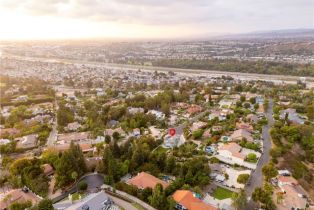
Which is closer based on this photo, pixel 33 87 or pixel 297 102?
pixel 297 102

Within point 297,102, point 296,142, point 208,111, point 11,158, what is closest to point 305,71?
point 297,102

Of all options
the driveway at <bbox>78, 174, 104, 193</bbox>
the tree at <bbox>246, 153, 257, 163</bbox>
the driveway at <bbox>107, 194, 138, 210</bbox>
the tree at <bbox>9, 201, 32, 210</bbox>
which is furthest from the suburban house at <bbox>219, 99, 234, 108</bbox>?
the tree at <bbox>9, 201, 32, 210</bbox>

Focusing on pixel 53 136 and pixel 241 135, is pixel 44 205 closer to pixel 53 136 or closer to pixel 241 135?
pixel 53 136

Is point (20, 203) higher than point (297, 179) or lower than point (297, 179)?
higher

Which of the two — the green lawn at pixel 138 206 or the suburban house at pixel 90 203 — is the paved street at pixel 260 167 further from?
the suburban house at pixel 90 203

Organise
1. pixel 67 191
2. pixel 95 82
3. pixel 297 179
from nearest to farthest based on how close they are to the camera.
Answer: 1. pixel 67 191
2. pixel 297 179
3. pixel 95 82

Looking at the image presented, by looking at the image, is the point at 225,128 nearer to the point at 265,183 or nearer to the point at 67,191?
the point at 265,183

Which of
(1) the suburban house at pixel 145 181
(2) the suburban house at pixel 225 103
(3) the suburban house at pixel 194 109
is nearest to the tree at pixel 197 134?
(3) the suburban house at pixel 194 109
